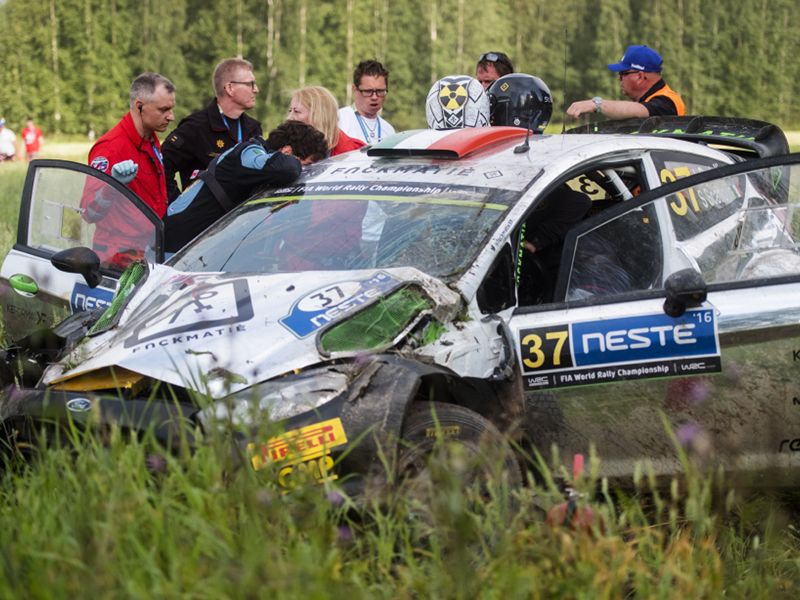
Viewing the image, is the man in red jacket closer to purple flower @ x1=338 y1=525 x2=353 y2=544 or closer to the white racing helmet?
the white racing helmet

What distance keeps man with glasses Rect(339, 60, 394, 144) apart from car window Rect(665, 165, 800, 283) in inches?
151

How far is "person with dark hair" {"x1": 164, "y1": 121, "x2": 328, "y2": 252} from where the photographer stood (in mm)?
6094

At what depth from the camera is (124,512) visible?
3.39 metres

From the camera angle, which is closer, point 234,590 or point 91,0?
point 234,590

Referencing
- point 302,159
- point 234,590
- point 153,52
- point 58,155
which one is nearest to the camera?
point 234,590

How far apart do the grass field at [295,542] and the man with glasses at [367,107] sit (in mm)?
5153

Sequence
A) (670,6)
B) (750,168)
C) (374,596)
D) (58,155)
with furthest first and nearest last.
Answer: (670,6)
(58,155)
(750,168)
(374,596)

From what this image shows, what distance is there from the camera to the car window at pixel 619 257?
5.17 metres

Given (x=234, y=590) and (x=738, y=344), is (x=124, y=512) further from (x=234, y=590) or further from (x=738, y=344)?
(x=738, y=344)

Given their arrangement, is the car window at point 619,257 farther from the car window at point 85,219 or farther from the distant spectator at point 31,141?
the distant spectator at point 31,141

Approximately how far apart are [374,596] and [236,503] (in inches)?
19.4

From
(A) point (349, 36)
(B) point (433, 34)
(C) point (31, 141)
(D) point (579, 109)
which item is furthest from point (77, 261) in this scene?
(B) point (433, 34)

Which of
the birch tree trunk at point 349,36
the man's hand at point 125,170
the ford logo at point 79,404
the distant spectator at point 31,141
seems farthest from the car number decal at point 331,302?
the birch tree trunk at point 349,36

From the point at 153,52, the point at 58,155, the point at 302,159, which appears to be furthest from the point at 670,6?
the point at 302,159
